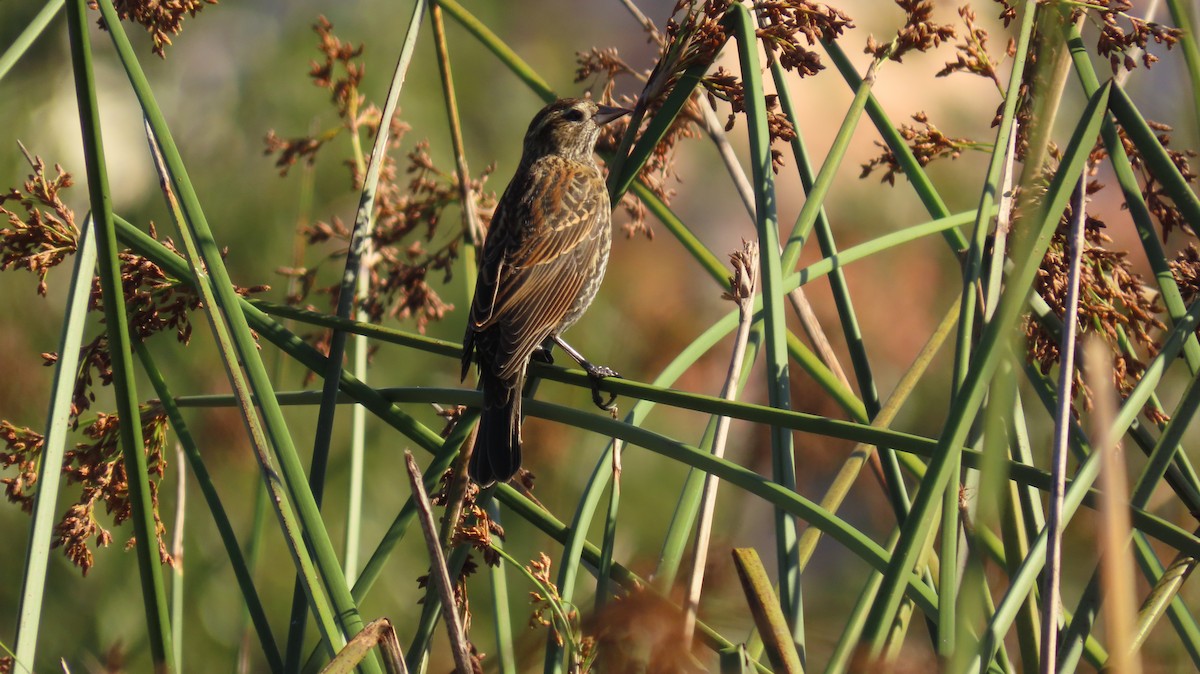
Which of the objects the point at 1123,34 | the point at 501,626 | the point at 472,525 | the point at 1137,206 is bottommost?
the point at 501,626

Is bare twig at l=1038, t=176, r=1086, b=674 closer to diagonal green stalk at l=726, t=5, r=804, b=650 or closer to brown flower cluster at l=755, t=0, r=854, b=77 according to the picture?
diagonal green stalk at l=726, t=5, r=804, b=650

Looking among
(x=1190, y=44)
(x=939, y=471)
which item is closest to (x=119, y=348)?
(x=939, y=471)

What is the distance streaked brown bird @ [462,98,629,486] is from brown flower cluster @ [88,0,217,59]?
34.4 inches

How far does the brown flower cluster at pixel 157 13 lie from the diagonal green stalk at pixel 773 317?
98 cm

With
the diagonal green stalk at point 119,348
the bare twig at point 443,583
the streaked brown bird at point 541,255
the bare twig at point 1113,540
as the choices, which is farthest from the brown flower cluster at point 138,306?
the bare twig at point 1113,540

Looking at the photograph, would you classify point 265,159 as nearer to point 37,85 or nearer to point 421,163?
point 37,85

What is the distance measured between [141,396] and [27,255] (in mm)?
1987

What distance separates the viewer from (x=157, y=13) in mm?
1855

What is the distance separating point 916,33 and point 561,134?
62.3 inches

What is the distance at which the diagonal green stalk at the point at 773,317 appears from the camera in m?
1.40

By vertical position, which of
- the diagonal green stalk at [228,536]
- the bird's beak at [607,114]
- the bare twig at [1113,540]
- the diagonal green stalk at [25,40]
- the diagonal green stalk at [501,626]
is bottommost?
the diagonal green stalk at [501,626]

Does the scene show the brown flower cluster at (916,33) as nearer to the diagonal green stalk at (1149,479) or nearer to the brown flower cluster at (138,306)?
the diagonal green stalk at (1149,479)

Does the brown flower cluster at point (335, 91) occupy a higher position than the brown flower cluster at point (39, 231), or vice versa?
the brown flower cluster at point (335, 91)

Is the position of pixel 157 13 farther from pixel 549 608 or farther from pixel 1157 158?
pixel 1157 158
